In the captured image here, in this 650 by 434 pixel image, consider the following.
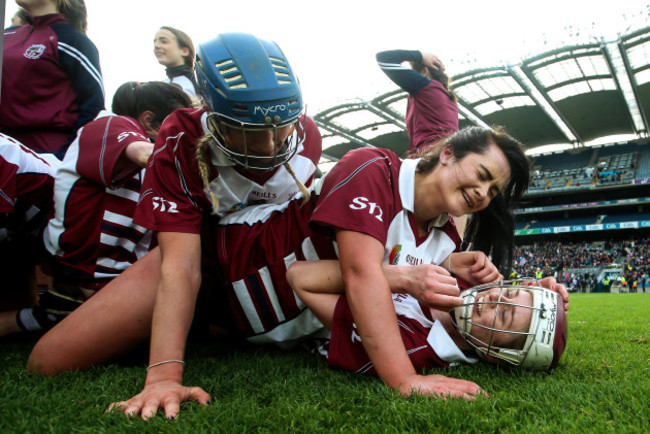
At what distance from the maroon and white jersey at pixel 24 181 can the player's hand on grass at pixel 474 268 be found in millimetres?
2465

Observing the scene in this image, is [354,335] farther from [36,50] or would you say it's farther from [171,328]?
[36,50]

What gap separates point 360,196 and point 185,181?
0.82 m

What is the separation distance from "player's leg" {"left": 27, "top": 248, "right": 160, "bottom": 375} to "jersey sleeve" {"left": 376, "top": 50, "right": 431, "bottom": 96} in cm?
248

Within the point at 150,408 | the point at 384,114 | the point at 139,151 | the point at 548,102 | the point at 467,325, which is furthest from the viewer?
the point at 384,114

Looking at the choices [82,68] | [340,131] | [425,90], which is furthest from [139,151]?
[340,131]

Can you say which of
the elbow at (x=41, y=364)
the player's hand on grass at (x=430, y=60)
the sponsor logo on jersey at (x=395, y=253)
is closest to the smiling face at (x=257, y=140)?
the sponsor logo on jersey at (x=395, y=253)

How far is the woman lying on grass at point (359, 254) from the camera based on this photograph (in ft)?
5.56

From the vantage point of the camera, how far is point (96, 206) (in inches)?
106

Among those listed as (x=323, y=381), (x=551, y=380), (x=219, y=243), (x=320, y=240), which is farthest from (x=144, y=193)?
(x=551, y=380)

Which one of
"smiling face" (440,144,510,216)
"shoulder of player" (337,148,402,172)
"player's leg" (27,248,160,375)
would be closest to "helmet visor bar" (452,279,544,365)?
"smiling face" (440,144,510,216)

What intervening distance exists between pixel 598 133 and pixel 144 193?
33286 mm

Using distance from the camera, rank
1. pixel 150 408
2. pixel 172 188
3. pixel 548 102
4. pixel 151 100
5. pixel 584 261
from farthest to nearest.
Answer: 1. pixel 584 261
2. pixel 548 102
3. pixel 151 100
4. pixel 172 188
5. pixel 150 408

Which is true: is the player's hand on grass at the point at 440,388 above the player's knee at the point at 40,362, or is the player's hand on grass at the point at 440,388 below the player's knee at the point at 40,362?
above

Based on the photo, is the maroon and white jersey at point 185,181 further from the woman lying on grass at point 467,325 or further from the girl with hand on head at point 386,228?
the woman lying on grass at point 467,325
